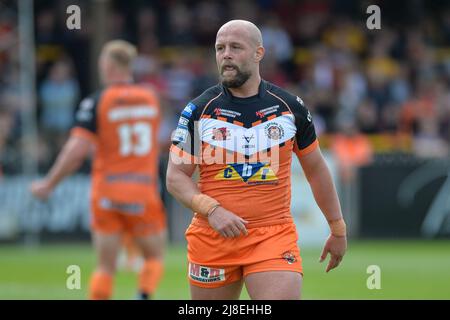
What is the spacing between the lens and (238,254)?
6.79 meters

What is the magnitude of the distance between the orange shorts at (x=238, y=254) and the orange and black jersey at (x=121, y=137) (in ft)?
12.0

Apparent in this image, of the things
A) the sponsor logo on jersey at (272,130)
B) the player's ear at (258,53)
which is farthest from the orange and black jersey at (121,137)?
the sponsor logo on jersey at (272,130)

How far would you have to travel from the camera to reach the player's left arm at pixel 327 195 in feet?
23.4

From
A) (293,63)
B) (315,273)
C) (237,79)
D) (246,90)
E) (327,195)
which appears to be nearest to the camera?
(237,79)

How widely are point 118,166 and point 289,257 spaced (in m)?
4.08

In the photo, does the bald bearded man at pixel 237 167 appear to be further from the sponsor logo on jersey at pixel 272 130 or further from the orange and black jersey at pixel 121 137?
the orange and black jersey at pixel 121 137

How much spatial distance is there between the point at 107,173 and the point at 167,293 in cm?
228

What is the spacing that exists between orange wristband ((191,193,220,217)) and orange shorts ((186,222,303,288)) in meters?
0.19

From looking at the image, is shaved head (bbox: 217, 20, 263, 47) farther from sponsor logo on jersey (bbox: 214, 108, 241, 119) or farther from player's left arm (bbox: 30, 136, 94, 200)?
player's left arm (bbox: 30, 136, 94, 200)

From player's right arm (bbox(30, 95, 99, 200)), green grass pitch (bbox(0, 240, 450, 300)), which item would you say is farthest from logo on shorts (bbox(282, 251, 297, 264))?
green grass pitch (bbox(0, 240, 450, 300))

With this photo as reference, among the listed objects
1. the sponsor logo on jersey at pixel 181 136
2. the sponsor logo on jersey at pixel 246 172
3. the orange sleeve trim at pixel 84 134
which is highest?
the orange sleeve trim at pixel 84 134

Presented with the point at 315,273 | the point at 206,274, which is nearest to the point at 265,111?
the point at 206,274

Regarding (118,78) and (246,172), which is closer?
(246,172)

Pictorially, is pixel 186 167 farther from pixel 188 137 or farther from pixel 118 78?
pixel 118 78
